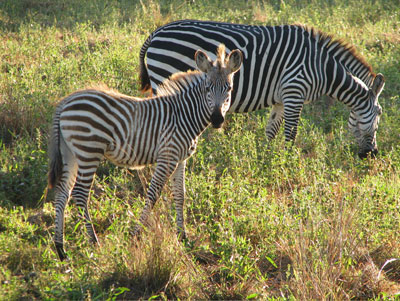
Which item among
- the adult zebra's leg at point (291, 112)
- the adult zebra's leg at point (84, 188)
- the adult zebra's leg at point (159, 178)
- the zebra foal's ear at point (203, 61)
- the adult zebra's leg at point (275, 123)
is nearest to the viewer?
the adult zebra's leg at point (84, 188)

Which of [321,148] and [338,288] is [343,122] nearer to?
[321,148]

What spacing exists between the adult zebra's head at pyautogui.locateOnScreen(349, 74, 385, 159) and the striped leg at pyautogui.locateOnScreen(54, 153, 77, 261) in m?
4.74

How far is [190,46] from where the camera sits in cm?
775

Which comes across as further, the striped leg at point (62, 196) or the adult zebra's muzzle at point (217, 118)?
the adult zebra's muzzle at point (217, 118)

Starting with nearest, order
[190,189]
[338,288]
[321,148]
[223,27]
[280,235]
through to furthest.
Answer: [338,288] → [280,235] → [190,189] → [321,148] → [223,27]

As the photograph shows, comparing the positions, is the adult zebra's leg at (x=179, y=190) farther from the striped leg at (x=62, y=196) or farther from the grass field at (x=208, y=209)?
the striped leg at (x=62, y=196)

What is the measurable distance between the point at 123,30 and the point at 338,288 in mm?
8815

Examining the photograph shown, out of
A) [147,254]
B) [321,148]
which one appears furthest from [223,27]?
[147,254]

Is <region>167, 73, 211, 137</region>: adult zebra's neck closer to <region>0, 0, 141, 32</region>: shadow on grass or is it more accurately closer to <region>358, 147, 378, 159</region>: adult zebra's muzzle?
<region>358, 147, 378, 159</region>: adult zebra's muzzle

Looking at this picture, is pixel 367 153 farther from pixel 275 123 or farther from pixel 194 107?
pixel 194 107

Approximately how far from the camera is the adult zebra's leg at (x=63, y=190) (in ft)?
17.0

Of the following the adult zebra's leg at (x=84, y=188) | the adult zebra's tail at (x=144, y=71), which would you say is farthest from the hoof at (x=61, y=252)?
the adult zebra's tail at (x=144, y=71)

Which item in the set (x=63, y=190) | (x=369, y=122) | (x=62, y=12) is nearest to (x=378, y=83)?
(x=369, y=122)

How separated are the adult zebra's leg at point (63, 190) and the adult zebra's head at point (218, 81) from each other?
1665mm
